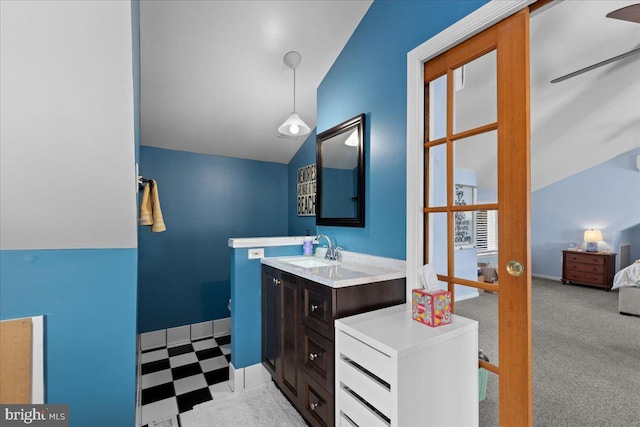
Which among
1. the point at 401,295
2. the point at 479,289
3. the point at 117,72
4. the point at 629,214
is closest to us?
the point at 117,72

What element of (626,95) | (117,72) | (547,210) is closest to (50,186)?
(117,72)

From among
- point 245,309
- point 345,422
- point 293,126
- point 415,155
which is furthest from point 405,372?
point 293,126

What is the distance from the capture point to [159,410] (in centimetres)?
192

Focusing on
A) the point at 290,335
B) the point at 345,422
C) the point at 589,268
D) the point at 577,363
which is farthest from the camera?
the point at 589,268

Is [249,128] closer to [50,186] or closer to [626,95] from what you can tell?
[50,186]

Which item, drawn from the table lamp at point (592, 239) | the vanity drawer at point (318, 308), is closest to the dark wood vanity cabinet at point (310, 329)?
the vanity drawer at point (318, 308)

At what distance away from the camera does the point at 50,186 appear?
4.12ft

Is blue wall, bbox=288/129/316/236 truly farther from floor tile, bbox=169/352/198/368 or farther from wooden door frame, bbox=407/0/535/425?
wooden door frame, bbox=407/0/535/425

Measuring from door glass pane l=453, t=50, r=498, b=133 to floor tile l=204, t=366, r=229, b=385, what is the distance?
2460 millimetres

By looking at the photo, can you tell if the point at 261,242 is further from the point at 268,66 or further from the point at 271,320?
the point at 268,66

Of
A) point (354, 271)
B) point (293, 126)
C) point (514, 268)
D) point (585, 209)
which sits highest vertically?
point (293, 126)

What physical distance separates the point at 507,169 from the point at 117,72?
5.17 feet

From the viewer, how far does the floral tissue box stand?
4.21ft

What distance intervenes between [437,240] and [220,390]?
6.30 feet
